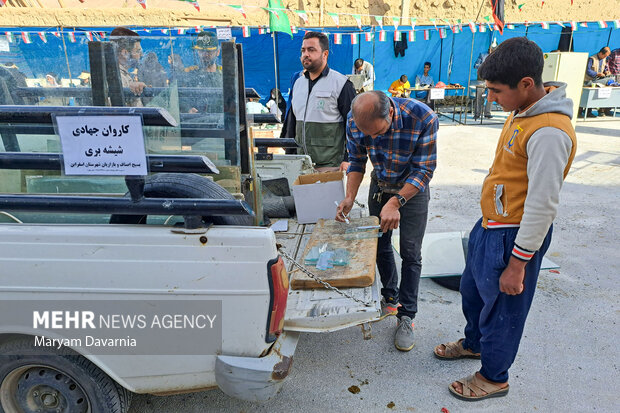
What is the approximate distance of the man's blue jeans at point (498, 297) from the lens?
7.10 ft

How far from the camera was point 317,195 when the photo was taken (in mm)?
3340

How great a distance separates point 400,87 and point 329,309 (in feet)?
37.9

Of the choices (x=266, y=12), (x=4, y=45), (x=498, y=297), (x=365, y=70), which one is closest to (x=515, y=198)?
(x=498, y=297)

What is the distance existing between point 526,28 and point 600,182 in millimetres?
8492

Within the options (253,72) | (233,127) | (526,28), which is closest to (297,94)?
(233,127)

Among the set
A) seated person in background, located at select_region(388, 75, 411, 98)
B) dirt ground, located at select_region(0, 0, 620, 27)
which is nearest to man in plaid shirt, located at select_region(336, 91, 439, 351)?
seated person in background, located at select_region(388, 75, 411, 98)

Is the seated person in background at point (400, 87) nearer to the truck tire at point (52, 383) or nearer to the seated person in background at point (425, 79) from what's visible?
the seated person in background at point (425, 79)

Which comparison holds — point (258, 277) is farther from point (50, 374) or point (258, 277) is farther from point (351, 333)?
point (351, 333)

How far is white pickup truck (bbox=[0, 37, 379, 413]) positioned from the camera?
1.77m

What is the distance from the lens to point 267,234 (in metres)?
1.81

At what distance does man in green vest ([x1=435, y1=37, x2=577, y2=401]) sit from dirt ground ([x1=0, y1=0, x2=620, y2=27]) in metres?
17.0

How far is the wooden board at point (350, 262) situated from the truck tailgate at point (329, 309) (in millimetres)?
45

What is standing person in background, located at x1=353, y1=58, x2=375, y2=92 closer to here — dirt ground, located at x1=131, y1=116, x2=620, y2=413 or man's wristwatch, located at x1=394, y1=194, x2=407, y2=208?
dirt ground, located at x1=131, y1=116, x2=620, y2=413

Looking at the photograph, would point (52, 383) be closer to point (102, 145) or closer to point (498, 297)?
point (102, 145)
